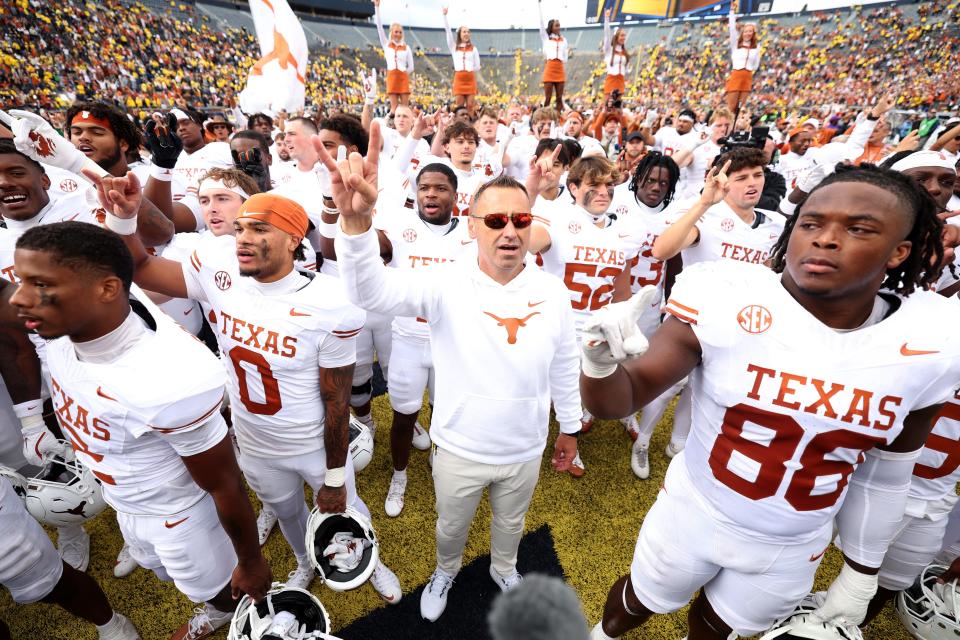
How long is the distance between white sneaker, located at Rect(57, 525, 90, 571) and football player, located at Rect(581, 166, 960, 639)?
377 centimetres

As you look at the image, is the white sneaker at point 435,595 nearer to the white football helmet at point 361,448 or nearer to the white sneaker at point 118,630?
the white football helmet at point 361,448

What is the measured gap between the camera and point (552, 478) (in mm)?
4027

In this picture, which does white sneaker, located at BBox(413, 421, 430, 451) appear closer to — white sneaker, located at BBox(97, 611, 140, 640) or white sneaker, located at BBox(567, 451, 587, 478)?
white sneaker, located at BBox(567, 451, 587, 478)

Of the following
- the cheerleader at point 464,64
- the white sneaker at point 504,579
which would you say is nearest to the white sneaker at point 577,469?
the white sneaker at point 504,579

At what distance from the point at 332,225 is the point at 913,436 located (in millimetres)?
3351

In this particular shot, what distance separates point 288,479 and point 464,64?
11.7 m

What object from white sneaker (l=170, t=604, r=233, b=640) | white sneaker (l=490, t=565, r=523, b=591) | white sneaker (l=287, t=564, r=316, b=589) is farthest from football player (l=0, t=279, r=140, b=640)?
white sneaker (l=490, t=565, r=523, b=591)

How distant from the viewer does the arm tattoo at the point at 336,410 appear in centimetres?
258

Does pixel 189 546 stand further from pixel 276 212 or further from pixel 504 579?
pixel 504 579

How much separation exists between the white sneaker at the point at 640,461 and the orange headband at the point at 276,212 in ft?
11.2

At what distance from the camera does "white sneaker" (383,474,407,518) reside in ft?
11.8

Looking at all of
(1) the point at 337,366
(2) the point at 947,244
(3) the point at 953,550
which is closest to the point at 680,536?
(1) the point at 337,366

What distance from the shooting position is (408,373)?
3.56 metres

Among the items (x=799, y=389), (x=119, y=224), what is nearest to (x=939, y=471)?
(x=799, y=389)
